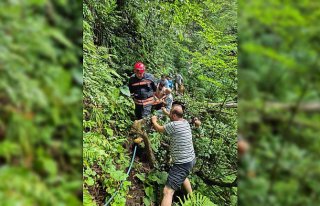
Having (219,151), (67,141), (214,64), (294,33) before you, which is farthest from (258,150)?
(214,64)

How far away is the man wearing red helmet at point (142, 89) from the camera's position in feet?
5.91

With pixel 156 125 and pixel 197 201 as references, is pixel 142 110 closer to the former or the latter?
pixel 156 125

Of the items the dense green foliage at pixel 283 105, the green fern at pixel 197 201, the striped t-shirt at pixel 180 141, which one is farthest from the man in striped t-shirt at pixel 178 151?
the dense green foliage at pixel 283 105

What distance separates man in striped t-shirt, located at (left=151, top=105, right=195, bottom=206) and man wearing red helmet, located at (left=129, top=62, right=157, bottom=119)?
0.32 ft

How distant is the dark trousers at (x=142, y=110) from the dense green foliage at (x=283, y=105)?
137 centimetres

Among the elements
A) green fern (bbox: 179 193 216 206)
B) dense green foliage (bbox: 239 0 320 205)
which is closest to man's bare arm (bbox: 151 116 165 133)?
green fern (bbox: 179 193 216 206)

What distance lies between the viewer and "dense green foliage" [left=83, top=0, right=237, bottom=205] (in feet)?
5.50

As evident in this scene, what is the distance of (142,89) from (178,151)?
0.44 meters

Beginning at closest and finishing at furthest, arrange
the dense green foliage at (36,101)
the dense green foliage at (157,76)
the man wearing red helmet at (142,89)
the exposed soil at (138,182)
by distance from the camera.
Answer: the dense green foliage at (36,101) → the dense green foliage at (157,76) → the man wearing red helmet at (142,89) → the exposed soil at (138,182)

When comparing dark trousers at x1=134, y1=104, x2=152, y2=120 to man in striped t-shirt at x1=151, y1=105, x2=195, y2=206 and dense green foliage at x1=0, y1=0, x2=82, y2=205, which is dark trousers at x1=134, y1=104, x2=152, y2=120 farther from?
dense green foliage at x1=0, y1=0, x2=82, y2=205

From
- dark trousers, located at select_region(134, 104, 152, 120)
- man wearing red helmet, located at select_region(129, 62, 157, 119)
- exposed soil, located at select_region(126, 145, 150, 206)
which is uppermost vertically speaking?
man wearing red helmet, located at select_region(129, 62, 157, 119)

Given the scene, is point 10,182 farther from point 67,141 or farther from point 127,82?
point 127,82

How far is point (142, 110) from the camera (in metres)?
1.93

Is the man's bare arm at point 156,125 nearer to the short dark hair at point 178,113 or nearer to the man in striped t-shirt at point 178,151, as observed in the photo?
the man in striped t-shirt at point 178,151
